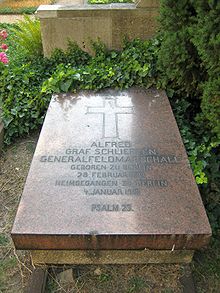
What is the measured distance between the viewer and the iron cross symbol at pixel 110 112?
280 centimetres

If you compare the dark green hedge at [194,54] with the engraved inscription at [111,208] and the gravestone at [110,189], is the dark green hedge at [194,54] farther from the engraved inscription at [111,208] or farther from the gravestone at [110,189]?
the engraved inscription at [111,208]

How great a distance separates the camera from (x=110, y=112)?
3.08 m

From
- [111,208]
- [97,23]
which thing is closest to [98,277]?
[111,208]

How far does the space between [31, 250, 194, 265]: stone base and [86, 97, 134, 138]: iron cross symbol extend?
3.44 ft

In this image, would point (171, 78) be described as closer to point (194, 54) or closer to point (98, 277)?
point (194, 54)

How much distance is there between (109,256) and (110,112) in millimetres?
1458

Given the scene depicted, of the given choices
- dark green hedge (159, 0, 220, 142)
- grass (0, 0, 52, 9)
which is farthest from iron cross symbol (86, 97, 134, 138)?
grass (0, 0, 52, 9)

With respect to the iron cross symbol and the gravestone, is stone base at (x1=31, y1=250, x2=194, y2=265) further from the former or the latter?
the iron cross symbol

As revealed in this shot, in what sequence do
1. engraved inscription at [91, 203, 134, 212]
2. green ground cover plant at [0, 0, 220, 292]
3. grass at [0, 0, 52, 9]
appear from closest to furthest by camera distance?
engraved inscription at [91, 203, 134, 212] < green ground cover plant at [0, 0, 220, 292] < grass at [0, 0, 52, 9]

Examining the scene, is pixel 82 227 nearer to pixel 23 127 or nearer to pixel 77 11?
pixel 23 127

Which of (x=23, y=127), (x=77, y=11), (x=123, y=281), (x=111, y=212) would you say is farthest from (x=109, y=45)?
(x=123, y=281)

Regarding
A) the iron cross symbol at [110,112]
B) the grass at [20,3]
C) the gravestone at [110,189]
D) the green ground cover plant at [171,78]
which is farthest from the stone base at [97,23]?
the grass at [20,3]

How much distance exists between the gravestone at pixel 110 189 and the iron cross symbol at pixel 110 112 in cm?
1

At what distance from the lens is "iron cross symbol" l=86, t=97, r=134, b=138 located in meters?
2.80
